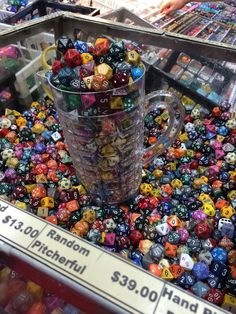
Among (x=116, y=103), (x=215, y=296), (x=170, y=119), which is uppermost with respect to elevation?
(x=116, y=103)

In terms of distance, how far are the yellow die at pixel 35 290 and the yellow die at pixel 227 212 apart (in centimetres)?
58

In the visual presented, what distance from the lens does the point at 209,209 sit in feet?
2.67

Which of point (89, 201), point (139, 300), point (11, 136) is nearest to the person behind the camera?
point (139, 300)

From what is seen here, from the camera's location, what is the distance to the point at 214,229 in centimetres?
79

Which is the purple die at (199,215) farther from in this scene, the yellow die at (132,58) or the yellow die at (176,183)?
the yellow die at (132,58)

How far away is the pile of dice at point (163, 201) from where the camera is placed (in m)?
0.72

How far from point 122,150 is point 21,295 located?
16.7 inches

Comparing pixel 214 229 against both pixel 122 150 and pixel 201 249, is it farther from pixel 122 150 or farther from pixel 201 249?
pixel 122 150

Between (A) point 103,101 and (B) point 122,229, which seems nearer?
(A) point 103,101

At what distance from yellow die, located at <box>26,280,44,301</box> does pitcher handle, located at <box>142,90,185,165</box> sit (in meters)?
0.54

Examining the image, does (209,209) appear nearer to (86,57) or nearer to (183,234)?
(183,234)

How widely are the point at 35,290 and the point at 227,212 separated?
585mm

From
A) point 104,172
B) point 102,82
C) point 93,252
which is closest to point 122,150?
point 104,172

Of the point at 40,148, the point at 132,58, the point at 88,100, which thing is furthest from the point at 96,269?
the point at 40,148
